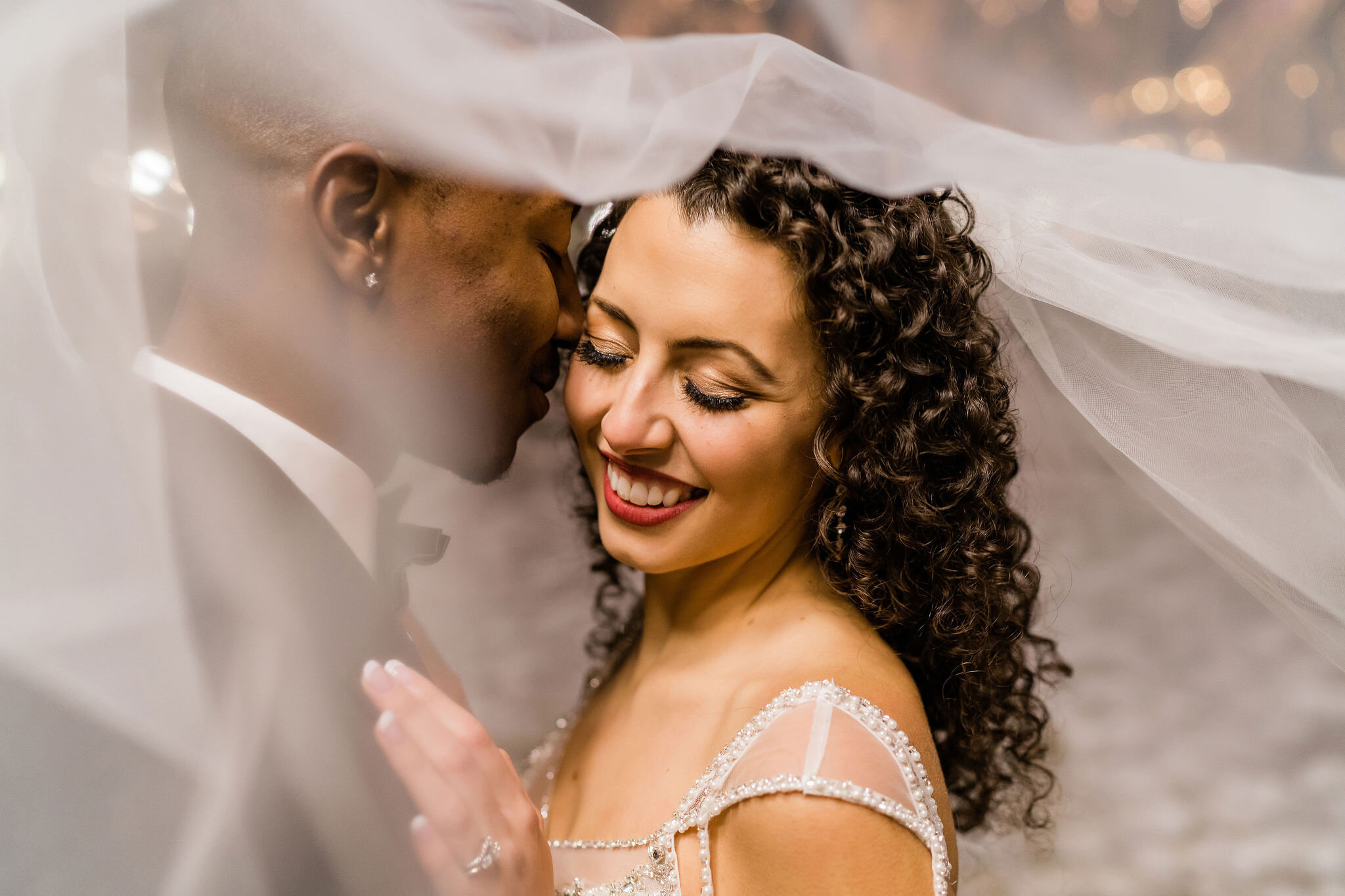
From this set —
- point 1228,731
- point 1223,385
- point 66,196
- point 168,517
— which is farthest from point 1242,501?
point 66,196

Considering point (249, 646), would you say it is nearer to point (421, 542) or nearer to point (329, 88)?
point (421, 542)

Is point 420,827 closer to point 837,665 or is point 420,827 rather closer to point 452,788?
point 452,788

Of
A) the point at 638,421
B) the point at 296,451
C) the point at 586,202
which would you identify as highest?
the point at 586,202

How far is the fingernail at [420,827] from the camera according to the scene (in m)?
1.05

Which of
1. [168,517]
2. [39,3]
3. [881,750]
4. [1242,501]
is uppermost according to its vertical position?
[39,3]

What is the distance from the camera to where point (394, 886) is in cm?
115

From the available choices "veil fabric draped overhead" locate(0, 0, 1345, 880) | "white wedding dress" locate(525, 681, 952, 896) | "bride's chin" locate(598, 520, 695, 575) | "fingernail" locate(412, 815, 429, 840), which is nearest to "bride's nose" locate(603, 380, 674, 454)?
"bride's chin" locate(598, 520, 695, 575)

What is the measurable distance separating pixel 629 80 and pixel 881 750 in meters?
0.88

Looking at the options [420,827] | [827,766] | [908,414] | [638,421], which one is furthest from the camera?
[908,414]

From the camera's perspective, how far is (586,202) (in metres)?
1.15

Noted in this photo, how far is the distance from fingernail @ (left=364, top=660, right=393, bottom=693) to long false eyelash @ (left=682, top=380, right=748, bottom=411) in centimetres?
52

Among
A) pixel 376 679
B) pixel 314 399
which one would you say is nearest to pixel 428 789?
pixel 376 679

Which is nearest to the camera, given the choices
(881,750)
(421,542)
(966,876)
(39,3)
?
(39,3)

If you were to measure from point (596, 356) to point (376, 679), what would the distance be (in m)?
0.54
